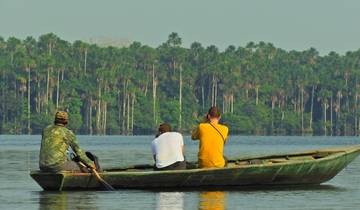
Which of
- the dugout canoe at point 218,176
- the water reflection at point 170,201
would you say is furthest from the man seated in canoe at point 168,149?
the water reflection at point 170,201

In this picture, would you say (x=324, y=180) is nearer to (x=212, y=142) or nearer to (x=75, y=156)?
(x=212, y=142)

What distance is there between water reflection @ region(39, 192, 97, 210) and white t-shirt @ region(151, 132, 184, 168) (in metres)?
1.80

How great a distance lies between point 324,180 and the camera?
2795 centimetres

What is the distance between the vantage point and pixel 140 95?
18200 centimetres

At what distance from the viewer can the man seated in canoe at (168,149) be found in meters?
26.1

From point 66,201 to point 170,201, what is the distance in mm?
1840

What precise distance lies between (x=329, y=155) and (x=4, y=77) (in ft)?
507

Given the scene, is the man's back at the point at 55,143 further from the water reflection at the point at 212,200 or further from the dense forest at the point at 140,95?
the dense forest at the point at 140,95

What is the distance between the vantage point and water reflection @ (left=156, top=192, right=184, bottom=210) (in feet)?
72.9

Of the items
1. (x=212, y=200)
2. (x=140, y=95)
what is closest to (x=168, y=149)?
(x=212, y=200)

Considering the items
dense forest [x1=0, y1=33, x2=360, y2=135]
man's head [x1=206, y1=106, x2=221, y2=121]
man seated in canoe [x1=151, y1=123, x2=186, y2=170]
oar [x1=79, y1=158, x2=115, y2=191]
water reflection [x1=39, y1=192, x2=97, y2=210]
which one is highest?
dense forest [x1=0, y1=33, x2=360, y2=135]

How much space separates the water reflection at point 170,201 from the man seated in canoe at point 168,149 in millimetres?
1093

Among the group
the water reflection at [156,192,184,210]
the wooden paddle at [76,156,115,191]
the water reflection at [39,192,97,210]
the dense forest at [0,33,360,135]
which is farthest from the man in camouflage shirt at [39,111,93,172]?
the dense forest at [0,33,360,135]

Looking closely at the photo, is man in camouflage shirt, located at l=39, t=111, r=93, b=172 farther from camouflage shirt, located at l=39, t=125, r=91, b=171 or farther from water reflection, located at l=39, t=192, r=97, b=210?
water reflection, located at l=39, t=192, r=97, b=210
